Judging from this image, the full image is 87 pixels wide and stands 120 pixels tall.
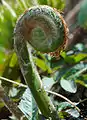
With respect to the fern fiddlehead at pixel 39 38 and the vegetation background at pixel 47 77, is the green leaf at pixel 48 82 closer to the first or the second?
the vegetation background at pixel 47 77

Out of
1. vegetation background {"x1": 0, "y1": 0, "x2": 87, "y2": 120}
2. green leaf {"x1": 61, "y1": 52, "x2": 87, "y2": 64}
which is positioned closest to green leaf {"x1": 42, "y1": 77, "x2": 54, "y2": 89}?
vegetation background {"x1": 0, "y1": 0, "x2": 87, "y2": 120}

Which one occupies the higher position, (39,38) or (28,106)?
(39,38)

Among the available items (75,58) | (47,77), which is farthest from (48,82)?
(75,58)

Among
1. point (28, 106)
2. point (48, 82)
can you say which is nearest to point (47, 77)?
point (48, 82)

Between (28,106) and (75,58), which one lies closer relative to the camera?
(28,106)

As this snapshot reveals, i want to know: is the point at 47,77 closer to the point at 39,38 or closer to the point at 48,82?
the point at 48,82

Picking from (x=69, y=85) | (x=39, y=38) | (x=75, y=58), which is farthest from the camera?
(x=75, y=58)

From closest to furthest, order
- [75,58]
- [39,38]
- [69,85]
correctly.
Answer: [39,38], [69,85], [75,58]
